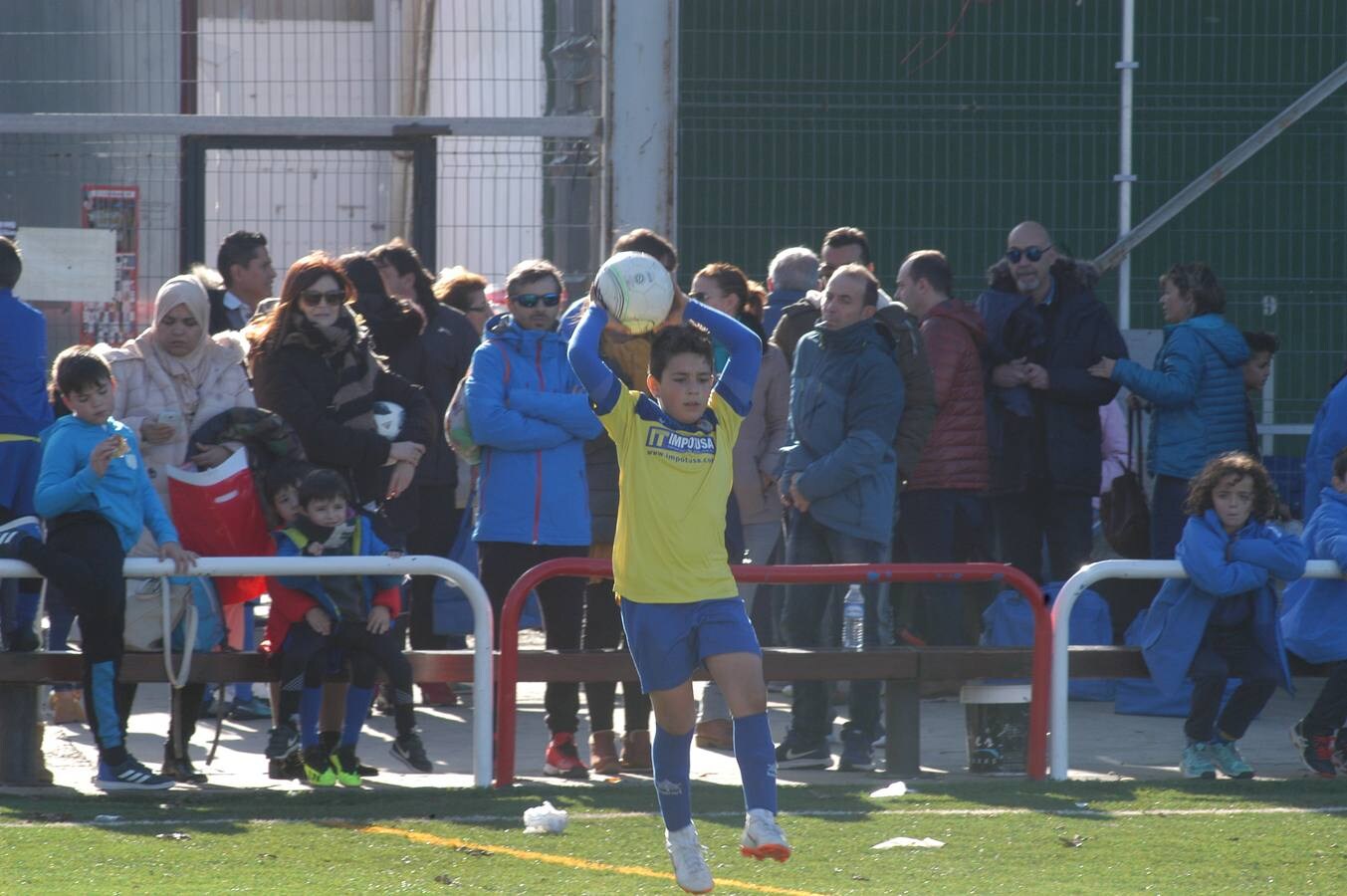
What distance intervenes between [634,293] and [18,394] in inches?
148

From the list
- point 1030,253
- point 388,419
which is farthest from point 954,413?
point 388,419

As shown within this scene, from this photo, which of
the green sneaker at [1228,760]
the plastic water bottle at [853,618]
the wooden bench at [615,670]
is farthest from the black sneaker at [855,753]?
the green sneaker at [1228,760]

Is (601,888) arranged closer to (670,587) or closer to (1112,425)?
(670,587)

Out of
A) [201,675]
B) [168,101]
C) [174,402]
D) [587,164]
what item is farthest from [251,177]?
[201,675]

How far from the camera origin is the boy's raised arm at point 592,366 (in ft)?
20.2

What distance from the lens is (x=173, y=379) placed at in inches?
323

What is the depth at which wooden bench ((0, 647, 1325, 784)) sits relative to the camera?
25.0 feet

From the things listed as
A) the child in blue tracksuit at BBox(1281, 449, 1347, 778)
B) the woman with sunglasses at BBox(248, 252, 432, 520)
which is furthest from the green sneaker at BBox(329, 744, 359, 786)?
the child in blue tracksuit at BBox(1281, 449, 1347, 778)

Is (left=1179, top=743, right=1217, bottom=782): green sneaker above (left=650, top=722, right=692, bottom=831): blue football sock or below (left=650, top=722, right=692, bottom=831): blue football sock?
below

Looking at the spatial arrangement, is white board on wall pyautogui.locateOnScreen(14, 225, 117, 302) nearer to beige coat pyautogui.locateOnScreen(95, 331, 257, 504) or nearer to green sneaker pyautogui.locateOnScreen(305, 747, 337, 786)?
beige coat pyautogui.locateOnScreen(95, 331, 257, 504)

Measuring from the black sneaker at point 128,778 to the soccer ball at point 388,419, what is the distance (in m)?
1.71

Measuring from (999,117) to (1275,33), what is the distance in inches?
70.6

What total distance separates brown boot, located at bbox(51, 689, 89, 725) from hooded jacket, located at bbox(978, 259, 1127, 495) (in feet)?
14.8

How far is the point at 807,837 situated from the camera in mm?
6840
